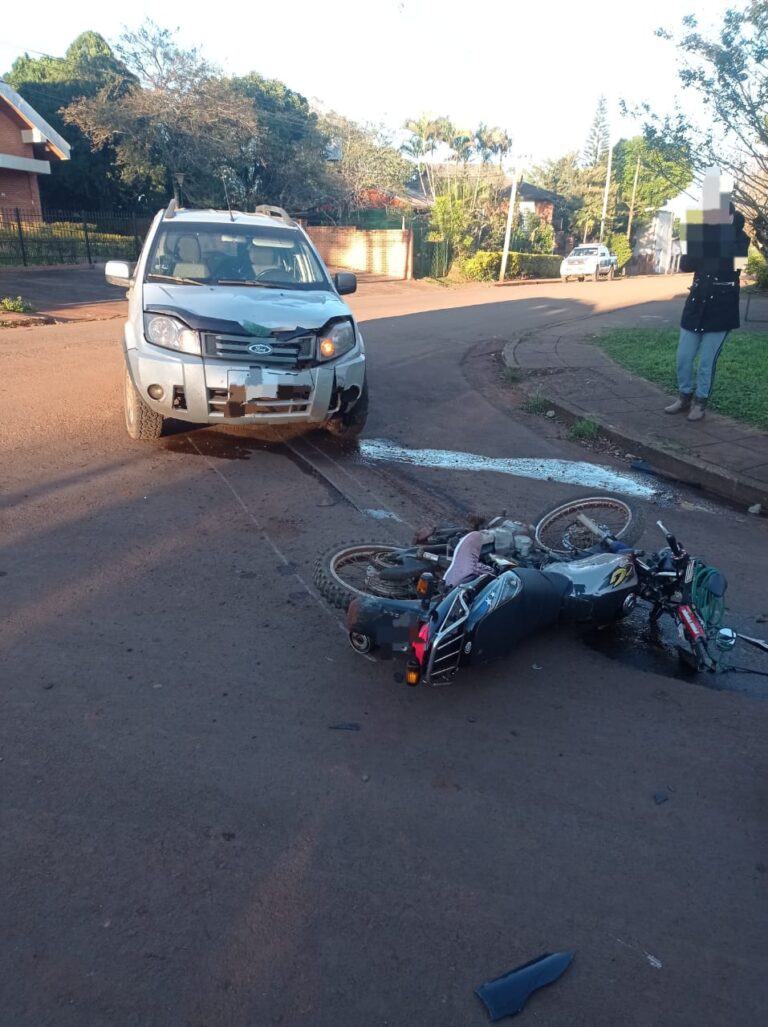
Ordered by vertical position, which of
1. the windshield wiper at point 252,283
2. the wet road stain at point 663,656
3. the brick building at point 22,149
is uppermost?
the brick building at point 22,149

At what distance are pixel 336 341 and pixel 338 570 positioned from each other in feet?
9.35

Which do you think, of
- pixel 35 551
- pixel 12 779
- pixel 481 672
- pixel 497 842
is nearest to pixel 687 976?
pixel 497 842

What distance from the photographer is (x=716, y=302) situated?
767 cm

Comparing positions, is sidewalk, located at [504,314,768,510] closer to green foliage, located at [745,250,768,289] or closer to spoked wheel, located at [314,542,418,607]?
spoked wheel, located at [314,542,418,607]

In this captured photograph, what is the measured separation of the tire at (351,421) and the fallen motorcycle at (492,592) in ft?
9.73

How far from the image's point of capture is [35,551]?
14.9ft

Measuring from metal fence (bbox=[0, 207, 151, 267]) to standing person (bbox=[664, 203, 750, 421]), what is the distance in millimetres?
20441

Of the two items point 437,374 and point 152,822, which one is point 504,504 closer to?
point 152,822

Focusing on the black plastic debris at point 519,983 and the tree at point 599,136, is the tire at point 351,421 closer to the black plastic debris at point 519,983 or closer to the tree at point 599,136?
the black plastic debris at point 519,983

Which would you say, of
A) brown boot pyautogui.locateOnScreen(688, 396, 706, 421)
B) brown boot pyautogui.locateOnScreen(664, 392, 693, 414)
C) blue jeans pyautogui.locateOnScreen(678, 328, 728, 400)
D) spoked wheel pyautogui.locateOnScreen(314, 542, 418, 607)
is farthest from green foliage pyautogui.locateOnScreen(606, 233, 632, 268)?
spoked wheel pyautogui.locateOnScreen(314, 542, 418, 607)

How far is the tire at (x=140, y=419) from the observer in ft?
21.4

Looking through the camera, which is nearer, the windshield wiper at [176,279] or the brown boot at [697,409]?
the windshield wiper at [176,279]

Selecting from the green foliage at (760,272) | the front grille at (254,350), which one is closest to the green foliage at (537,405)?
the front grille at (254,350)

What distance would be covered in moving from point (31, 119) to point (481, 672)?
31165 millimetres
